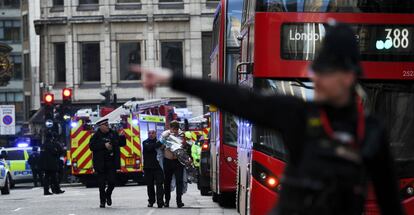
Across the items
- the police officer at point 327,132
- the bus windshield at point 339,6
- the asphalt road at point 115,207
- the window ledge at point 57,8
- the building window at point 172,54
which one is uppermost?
the window ledge at point 57,8

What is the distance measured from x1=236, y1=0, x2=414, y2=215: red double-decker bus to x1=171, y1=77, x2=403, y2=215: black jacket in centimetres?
756

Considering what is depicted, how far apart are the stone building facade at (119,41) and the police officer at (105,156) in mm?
33355

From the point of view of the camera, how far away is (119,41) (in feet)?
181

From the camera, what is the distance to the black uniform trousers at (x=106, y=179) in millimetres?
20828

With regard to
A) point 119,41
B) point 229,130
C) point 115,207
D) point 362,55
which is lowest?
point 115,207

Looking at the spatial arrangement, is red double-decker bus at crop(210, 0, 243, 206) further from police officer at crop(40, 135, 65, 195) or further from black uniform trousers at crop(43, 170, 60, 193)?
black uniform trousers at crop(43, 170, 60, 193)

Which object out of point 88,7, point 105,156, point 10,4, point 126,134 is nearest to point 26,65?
point 10,4

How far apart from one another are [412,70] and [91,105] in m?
43.9

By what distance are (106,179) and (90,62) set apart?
1377 inches

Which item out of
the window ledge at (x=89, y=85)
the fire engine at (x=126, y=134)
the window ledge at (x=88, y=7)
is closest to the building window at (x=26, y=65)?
the window ledge at (x=89, y=85)

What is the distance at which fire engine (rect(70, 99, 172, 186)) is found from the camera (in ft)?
112

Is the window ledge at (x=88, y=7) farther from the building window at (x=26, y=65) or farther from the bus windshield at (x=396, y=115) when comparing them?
the bus windshield at (x=396, y=115)

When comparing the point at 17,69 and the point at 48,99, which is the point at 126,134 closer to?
the point at 48,99

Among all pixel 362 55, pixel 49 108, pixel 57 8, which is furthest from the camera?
pixel 57 8
